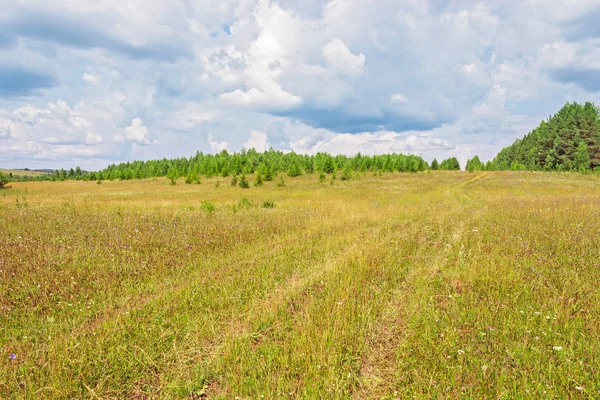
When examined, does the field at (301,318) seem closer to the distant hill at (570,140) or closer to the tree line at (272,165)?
the tree line at (272,165)

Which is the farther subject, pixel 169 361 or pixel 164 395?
pixel 169 361

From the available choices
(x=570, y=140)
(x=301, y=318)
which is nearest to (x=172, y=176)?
(x=301, y=318)

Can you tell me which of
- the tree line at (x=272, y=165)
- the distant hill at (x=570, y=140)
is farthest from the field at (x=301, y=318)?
the distant hill at (x=570, y=140)

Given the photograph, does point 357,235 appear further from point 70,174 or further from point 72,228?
point 70,174

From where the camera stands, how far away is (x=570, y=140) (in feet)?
228

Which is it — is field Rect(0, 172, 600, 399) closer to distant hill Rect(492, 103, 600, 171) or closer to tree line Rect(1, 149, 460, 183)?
tree line Rect(1, 149, 460, 183)

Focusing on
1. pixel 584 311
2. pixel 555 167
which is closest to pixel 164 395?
pixel 584 311

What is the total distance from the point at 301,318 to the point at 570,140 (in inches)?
3624

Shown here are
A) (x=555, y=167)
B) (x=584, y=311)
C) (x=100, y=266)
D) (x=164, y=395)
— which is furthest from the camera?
(x=555, y=167)

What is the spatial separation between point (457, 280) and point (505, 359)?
2558mm

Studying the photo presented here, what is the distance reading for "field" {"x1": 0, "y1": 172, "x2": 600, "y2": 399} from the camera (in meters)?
3.30

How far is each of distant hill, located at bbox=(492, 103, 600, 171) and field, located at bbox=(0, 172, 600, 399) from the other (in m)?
75.3

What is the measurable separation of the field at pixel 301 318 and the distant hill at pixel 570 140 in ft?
247

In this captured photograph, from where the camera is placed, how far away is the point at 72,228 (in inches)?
→ 412
